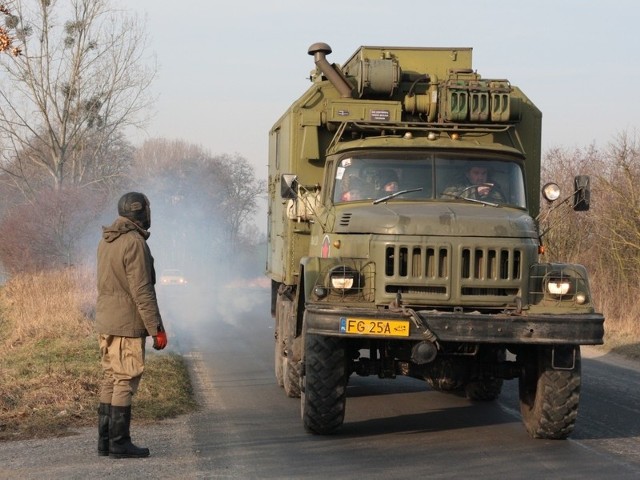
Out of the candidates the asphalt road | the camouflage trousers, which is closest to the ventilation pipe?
the asphalt road

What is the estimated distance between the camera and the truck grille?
8852 mm

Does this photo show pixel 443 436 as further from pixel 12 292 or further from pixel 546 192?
pixel 12 292

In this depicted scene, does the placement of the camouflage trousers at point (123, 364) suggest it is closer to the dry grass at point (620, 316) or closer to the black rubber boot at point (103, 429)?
the black rubber boot at point (103, 429)

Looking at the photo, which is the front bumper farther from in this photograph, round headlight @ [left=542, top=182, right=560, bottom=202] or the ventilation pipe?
the ventilation pipe

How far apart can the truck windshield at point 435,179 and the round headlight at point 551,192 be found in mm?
231

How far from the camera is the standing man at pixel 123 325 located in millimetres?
8000

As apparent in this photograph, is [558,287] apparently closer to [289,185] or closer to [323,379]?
[323,379]

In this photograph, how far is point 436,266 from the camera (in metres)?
8.86

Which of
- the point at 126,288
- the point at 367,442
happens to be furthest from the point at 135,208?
the point at 367,442

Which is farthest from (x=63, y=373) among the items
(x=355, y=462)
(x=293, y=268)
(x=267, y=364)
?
(x=355, y=462)

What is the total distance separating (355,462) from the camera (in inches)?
320

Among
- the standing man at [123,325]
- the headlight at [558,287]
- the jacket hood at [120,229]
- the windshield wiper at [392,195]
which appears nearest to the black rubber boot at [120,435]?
the standing man at [123,325]

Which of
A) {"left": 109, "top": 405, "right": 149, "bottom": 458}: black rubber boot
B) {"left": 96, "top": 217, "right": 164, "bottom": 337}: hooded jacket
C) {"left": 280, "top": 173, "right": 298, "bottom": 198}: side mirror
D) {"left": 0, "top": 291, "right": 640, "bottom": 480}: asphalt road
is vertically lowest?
{"left": 0, "top": 291, "right": 640, "bottom": 480}: asphalt road

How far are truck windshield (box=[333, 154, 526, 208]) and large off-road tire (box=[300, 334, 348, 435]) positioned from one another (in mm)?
1638
